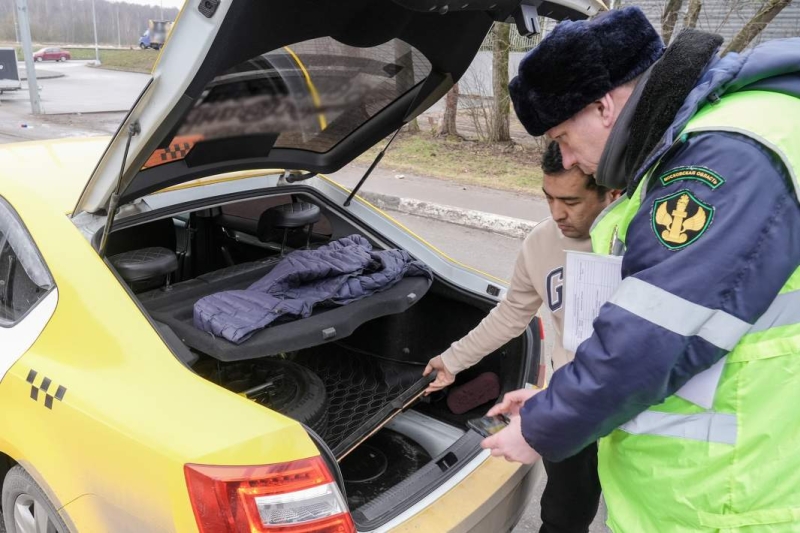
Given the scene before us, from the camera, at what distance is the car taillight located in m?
1.46

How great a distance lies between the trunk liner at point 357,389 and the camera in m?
2.26

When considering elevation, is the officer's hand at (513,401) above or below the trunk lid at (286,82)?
below

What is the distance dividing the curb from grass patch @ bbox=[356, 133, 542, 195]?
1400mm

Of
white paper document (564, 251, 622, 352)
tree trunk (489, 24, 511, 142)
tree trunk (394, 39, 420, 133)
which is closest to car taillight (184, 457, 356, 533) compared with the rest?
white paper document (564, 251, 622, 352)

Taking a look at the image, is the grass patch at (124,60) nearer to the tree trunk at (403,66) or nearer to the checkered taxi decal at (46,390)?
the tree trunk at (403,66)

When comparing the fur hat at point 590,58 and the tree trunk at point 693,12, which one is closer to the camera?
Answer: the fur hat at point 590,58

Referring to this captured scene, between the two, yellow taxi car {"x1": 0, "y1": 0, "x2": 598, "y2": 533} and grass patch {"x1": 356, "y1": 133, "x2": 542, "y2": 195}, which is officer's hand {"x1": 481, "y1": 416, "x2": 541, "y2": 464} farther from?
grass patch {"x1": 356, "y1": 133, "x2": 542, "y2": 195}

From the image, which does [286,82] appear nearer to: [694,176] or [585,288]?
[585,288]

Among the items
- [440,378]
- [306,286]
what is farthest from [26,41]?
[440,378]

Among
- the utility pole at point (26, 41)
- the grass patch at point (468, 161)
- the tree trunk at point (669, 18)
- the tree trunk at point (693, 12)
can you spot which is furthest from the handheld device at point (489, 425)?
the utility pole at point (26, 41)

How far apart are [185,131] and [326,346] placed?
1.29 meters

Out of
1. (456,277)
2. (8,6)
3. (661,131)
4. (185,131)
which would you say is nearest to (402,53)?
(185,131)

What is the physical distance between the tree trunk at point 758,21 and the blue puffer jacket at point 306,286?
23.2 feet

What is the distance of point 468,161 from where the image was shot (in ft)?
33.1
